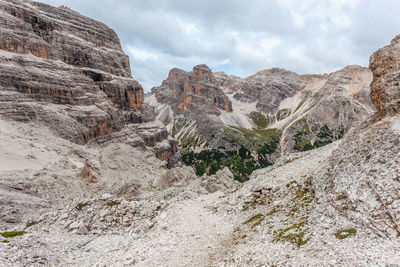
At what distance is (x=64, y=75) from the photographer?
103750 millimetres

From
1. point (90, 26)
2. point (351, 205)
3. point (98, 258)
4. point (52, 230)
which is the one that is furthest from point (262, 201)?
point (90, 26)

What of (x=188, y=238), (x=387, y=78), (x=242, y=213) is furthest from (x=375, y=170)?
(x=188, y=238)

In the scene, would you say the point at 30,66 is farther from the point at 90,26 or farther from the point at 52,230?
the point at 52,230

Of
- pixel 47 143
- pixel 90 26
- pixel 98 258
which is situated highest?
pixel 90 26

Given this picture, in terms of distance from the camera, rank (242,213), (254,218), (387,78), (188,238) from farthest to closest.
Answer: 1. (242,213)
2. (254,218)
3. (188,238)
4. (387,78)

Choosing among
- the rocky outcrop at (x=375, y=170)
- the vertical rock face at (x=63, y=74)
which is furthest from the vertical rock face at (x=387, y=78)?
the vertical rock face at (x=63, y=74)

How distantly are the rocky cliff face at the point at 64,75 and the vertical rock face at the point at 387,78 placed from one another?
320 feet

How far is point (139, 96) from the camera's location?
14262cm

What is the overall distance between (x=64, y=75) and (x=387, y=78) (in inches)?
4765

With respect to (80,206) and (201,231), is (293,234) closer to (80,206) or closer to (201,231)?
(201,231)

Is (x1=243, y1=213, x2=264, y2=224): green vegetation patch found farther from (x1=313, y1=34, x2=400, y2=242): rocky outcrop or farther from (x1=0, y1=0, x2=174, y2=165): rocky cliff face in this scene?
(x1=0, y1=0, x2=174, y2=165): rocky cliff face

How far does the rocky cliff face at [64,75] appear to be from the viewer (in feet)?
282

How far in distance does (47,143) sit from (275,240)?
8246cm

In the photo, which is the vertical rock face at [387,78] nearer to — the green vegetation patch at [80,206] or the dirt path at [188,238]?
the dirt path at [188,238]
